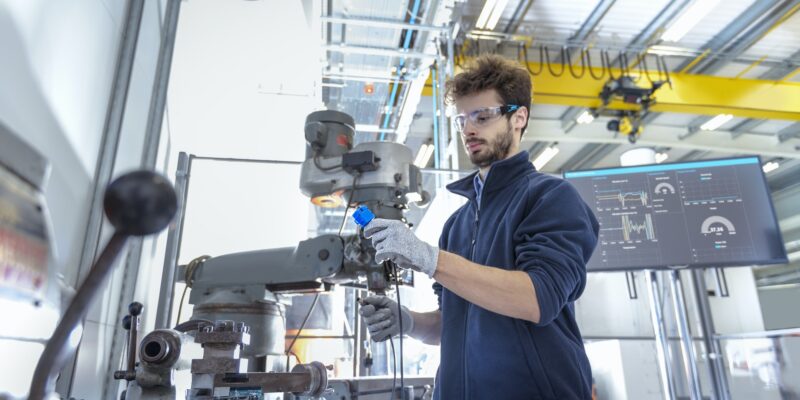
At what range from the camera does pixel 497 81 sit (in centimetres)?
120

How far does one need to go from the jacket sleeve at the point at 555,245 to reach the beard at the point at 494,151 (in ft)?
0.58

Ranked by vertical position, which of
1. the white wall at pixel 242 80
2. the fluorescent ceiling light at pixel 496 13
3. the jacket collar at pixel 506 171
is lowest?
the jacket collar at pixel 506 171

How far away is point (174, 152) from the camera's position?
169 cm

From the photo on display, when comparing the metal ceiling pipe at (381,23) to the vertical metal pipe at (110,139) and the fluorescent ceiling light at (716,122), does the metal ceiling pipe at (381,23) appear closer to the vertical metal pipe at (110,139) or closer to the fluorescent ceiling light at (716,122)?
the vertical metal pipe at (110,139)

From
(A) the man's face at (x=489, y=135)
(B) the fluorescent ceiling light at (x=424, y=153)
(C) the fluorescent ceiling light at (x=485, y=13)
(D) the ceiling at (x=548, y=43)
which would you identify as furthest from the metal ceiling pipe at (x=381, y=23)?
(B) the fluorescent ceiling light at (x=424, y=153)

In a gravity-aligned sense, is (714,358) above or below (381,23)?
below

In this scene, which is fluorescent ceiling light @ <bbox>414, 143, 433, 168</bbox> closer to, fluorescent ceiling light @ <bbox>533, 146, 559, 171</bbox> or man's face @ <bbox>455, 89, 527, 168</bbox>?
fluorescent ceiling light @ <bbox>533, 146, 559, 171</bbox>

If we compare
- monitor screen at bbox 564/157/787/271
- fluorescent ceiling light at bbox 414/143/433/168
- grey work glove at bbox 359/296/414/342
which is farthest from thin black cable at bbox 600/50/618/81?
grey work glove at bbox 359/296/414/342

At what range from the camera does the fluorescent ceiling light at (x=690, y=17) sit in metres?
3.38

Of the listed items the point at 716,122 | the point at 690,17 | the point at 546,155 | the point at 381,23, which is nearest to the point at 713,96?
the point at 716,122

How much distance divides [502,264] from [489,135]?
327mm

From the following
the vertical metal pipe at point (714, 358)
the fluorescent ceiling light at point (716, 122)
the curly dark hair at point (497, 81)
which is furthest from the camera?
the fluorescent ceiling light at point (716, 122)

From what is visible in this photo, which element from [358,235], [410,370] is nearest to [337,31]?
[410,370]

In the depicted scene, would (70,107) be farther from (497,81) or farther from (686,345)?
(686,345)
